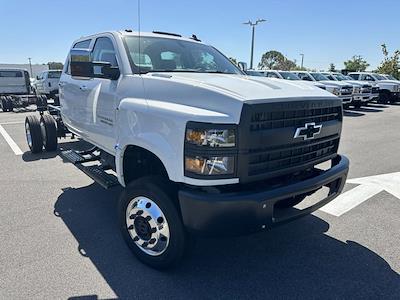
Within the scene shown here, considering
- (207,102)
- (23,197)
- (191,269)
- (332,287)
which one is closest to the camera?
(207,102)

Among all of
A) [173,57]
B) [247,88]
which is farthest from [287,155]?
[173,57]

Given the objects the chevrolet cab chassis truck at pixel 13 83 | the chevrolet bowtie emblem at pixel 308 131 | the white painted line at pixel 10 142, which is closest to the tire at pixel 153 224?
the chevrolet bowtie emblem at pixel 308 131

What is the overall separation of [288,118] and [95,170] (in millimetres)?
2573

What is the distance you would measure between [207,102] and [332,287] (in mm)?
1878

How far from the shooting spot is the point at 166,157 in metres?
2.76

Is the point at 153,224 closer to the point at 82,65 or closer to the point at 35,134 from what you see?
the point at 82,65

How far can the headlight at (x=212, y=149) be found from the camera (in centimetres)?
254

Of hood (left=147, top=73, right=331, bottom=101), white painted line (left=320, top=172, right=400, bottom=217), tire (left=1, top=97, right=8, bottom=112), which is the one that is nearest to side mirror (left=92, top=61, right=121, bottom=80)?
hood (left=147, top=73, right=331, bottom=101)

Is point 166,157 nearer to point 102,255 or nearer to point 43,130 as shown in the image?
point 102,255

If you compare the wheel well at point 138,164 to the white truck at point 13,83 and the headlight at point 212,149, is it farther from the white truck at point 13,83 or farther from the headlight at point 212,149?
the white truck at point 13,83

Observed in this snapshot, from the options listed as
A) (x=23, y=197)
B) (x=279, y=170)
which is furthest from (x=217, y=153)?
(x=23, y=197)

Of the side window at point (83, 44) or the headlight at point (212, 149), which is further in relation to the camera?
the side window at point (83, 44)

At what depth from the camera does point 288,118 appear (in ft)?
9.39

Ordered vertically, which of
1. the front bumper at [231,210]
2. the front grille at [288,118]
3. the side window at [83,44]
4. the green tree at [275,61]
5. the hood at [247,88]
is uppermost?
the green tree at [275,61]
